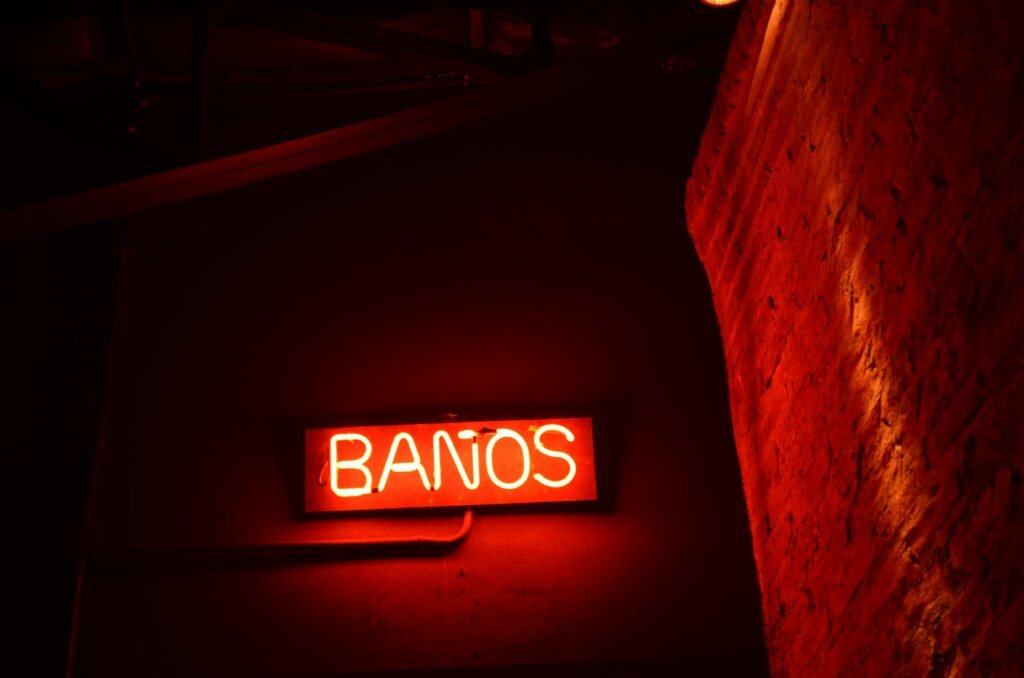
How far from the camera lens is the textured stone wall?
78.4 inches

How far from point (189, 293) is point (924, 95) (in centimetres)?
396

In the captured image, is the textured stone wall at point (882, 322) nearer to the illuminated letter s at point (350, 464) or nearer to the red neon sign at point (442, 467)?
the red neon sign at point (442, 467)

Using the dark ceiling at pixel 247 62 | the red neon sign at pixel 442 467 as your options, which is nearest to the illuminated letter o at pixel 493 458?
the red neon sign at pixel 442 467

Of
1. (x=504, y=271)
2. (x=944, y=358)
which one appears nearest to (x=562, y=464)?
(x=504, y=271)

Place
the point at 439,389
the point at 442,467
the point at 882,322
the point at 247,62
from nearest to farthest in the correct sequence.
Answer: the point at 882,322 < the point at 442,467 < the point at 439,389 < the point at 247,62

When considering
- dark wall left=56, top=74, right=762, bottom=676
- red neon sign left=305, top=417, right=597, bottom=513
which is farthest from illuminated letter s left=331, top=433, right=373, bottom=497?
dark wall left=56, top=74, right=762, bottom=676

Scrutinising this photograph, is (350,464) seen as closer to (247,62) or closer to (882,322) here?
(247,62)

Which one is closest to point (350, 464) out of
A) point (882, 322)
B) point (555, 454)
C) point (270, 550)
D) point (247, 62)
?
point (270, 550)

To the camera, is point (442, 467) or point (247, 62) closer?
point (442, 467)

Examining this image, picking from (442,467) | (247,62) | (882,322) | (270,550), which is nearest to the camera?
(882,322)

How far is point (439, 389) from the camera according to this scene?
15.9 ft

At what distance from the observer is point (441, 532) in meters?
4.61

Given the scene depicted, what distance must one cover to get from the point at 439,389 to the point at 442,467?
1.43ft

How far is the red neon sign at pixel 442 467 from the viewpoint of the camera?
15.1 feet
